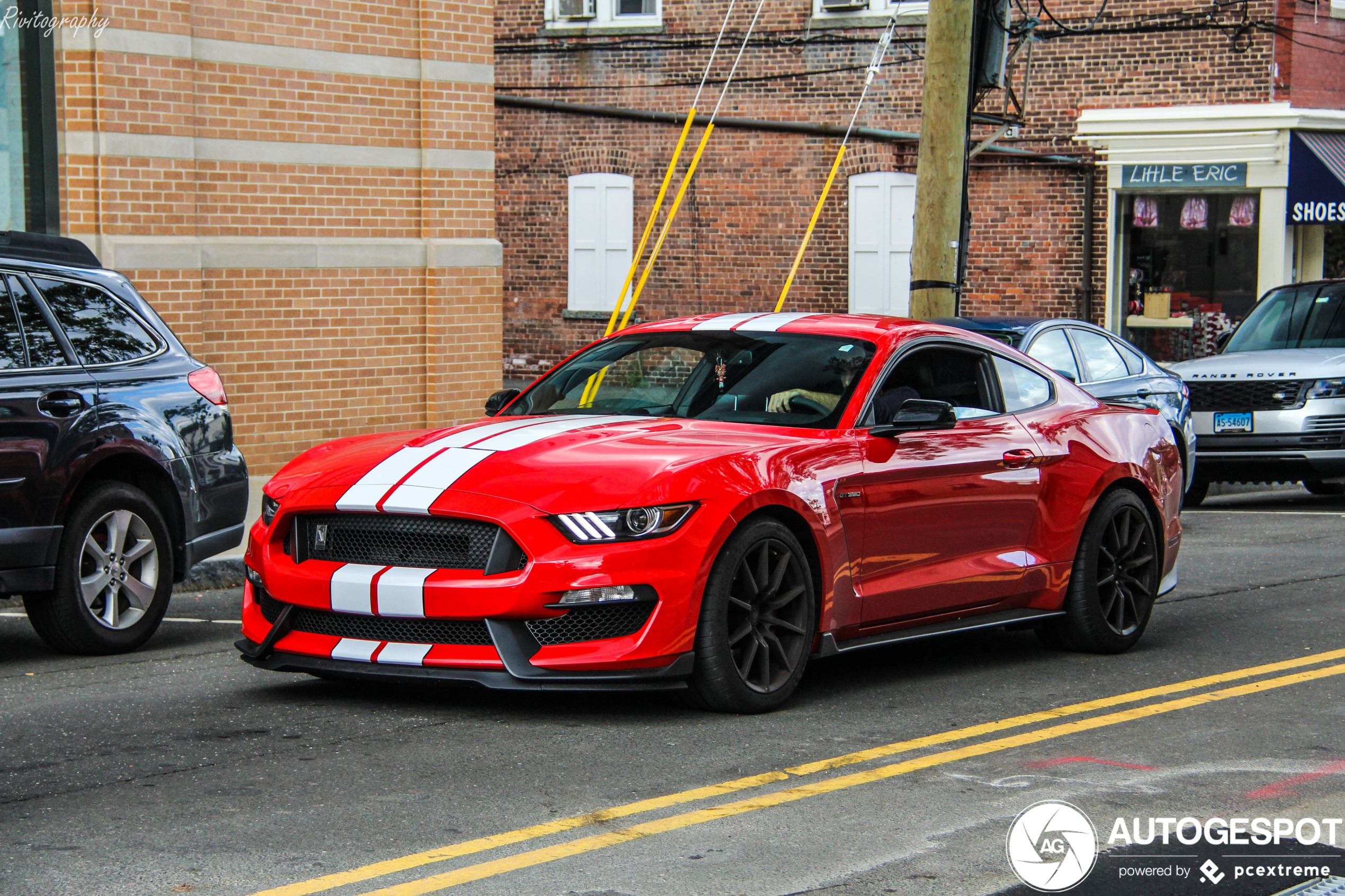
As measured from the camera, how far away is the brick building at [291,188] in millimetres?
13328

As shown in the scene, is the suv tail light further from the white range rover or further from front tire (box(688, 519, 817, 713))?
the white range rover

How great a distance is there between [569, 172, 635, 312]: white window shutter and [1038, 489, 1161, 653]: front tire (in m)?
18.2

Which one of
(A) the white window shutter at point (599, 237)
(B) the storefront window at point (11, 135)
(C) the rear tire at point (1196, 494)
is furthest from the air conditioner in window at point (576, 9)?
(B) the storefront window at point (11, 135)

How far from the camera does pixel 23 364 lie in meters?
7.84

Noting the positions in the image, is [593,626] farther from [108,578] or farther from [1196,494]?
[1196,494]

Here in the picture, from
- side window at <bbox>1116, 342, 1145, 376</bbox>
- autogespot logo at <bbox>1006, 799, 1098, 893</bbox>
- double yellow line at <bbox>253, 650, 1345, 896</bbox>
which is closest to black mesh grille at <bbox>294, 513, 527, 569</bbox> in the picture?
double yellow line at <bbox>253, 650, 1345, 896</bbox>

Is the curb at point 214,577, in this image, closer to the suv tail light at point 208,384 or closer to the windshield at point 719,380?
the suv tail light at point 208,384

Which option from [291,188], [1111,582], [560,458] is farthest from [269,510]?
[291,188]

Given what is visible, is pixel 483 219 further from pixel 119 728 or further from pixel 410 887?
pixel 410 887

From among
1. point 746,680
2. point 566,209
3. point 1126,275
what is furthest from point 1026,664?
point 566,209

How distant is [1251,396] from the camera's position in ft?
49.8

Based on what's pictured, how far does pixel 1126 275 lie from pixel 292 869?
67.6 feet

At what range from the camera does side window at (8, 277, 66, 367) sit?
7.92 metres

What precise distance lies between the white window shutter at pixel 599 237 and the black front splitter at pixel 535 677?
20208 mm
